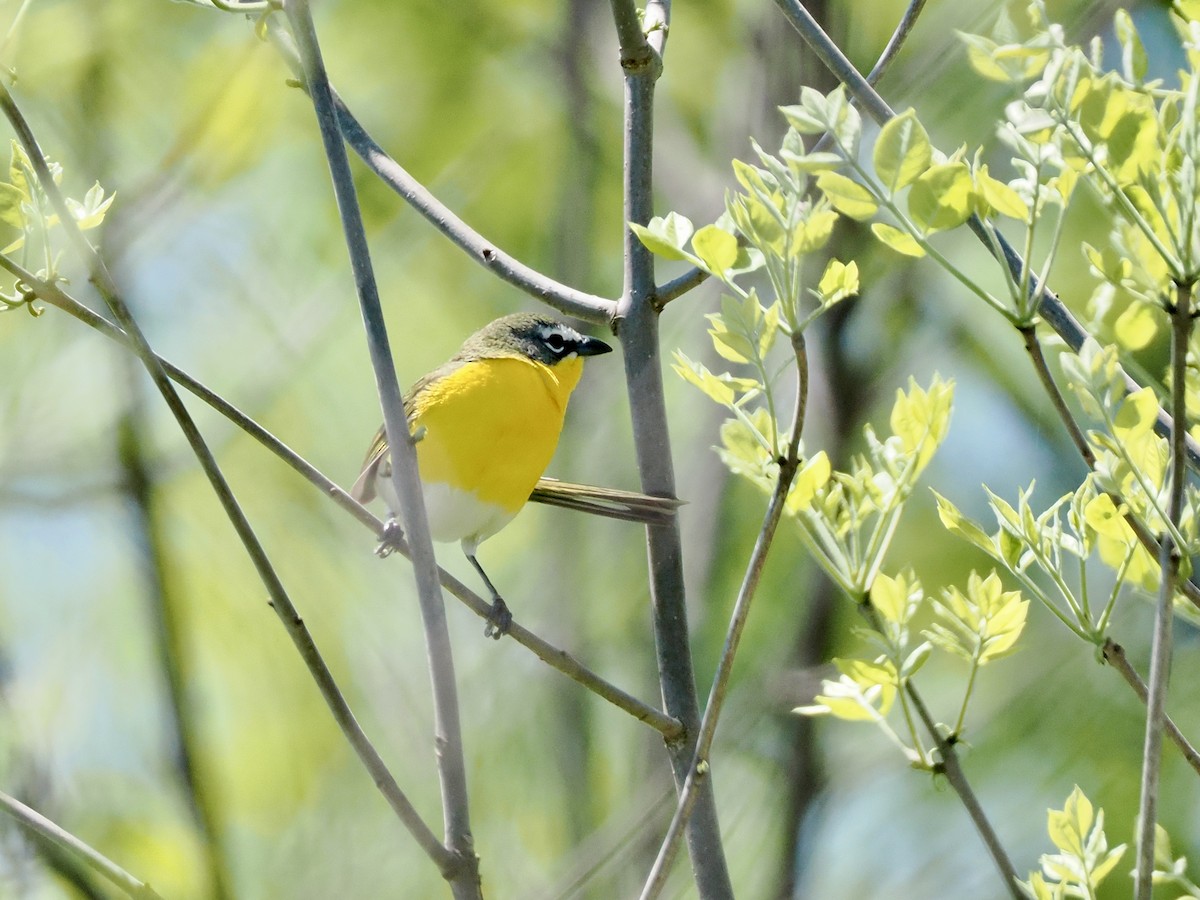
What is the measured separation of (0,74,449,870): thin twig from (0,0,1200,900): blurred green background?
2556 millimetres

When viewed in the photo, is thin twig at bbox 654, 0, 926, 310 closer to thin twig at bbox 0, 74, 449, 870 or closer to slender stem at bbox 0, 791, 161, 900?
thin twig at bbox 0, 74, 449, 870

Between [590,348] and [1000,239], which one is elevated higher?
[1000,239]

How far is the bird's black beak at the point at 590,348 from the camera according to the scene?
371 centimetres

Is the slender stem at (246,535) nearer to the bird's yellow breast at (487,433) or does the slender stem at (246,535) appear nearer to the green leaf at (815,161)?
the green leaf at (815,161)

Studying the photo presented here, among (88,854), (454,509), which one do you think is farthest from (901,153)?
(454,509)

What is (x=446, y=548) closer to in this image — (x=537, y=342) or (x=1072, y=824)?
(x=537, y=342)

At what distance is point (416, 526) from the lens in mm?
1159

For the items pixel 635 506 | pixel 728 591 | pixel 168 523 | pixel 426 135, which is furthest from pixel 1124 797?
pixel 426 135

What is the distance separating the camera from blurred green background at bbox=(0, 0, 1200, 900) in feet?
13.4

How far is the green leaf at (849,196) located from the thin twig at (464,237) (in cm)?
85

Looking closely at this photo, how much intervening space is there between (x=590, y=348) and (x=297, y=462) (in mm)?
2359

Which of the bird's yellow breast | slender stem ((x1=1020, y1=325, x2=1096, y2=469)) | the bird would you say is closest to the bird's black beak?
the bird

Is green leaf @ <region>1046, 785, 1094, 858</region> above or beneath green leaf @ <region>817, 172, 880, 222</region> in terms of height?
beneath

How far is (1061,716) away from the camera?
186 inches
